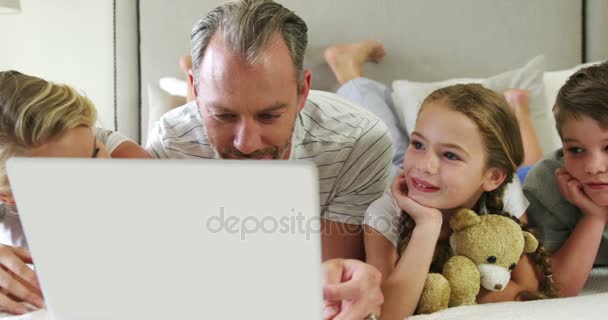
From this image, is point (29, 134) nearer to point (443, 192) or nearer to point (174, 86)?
point (443, 192)

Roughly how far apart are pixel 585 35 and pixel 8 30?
4.61 feet

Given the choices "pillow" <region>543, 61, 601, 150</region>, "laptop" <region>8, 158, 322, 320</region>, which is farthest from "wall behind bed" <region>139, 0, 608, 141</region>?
"laptop" <region>8, 158, 322, 320</region>

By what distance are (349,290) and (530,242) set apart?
0.99 ft

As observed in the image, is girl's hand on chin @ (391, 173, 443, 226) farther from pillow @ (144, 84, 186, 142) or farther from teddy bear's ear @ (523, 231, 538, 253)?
pillow @ (144, 84, 186, 142)

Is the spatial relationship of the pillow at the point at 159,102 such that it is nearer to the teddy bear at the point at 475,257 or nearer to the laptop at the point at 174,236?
the teddy bear at the point at 475,257

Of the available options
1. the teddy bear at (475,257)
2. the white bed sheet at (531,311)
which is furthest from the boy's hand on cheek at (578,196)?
the white bed sheet at (531,311)

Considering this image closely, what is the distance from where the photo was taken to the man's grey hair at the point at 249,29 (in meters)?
0.71

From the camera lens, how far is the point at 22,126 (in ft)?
2.10

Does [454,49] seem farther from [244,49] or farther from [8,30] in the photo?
[8,30]

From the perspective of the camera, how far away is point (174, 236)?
15.4 inches

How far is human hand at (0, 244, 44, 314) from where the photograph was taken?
0.62 metres

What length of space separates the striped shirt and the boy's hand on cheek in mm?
265

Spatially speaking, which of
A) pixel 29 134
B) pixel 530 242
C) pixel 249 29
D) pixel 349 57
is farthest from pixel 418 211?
pixel 349 57

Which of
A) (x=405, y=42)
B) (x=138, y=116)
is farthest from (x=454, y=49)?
(x=138, y=116)
